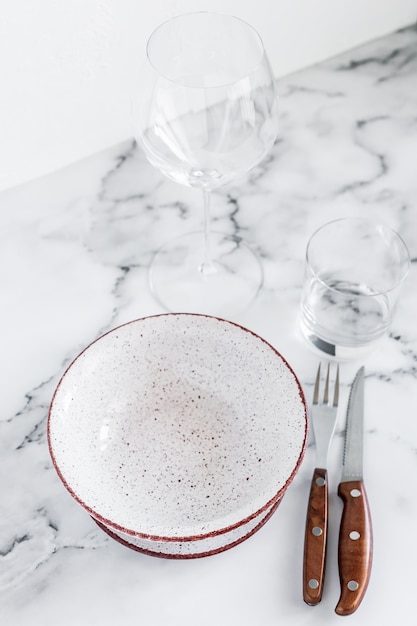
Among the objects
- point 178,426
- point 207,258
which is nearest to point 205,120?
point 207,258

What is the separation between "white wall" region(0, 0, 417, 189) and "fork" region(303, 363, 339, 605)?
1.32 feet

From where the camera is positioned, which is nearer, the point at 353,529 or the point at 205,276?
the point at 353,529

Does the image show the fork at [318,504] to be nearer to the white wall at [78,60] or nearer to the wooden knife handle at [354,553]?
the wooden knife handle at [354,553]

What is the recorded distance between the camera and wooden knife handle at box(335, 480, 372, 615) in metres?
0.61

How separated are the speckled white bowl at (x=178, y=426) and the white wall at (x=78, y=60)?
31cm

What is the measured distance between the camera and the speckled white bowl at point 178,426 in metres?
0.64

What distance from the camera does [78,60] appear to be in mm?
871

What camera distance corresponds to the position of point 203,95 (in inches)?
25.3

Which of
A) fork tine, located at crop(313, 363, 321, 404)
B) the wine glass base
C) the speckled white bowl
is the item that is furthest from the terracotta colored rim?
the wine glass base

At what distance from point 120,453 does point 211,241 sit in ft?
0.93

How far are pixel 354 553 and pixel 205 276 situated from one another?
332mm

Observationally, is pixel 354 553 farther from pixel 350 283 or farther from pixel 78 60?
pixel 78 60

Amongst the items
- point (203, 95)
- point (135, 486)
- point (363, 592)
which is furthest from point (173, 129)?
point (363, 592)

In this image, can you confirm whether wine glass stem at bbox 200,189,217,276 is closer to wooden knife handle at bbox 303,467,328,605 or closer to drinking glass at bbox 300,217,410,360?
drinking glass at bbox 300,217,410,360
